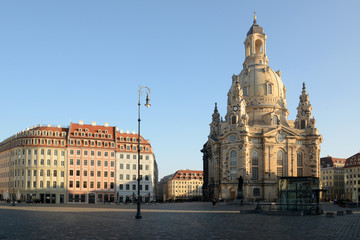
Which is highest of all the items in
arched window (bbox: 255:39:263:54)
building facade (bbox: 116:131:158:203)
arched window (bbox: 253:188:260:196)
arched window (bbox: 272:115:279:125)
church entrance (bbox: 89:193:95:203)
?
arched window (bbox: 255:39:263:54)

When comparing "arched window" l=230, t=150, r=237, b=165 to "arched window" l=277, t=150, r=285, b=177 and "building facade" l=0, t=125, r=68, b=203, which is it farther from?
"building facade" l=0, t=125, r=68, b=203

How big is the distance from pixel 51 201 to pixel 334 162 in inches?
4545

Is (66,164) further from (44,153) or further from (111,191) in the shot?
(111,191)

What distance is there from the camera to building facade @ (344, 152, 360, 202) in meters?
145

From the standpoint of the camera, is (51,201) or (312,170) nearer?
(51,201)

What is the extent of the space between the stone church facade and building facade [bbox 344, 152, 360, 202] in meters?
38.5

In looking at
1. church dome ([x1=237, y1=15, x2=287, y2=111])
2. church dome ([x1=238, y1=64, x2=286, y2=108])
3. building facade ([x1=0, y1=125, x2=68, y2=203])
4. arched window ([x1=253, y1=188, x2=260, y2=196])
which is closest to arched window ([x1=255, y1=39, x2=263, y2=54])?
church dome ([x1=237, y1=15, x2=287, y2=111])

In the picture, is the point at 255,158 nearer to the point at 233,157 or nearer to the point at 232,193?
the point at 233,157

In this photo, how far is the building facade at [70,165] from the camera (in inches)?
3893

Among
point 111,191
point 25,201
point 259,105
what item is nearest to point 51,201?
point 25,201

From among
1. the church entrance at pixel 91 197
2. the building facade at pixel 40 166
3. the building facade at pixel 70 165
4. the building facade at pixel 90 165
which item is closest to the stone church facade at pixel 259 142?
the building facade at pixel 70 165

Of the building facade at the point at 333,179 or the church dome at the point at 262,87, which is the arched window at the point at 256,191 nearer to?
the church dome at the point at 262,87

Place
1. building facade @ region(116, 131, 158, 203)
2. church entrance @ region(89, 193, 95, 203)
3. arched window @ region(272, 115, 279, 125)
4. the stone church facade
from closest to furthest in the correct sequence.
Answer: church entrance @ region(89, 193, 95, 203), building facade @ region(116, 131, 158, 203), the stone church facade, arched window @ region(272, 115, 279, 125)

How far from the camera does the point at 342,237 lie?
2172 centimetres
